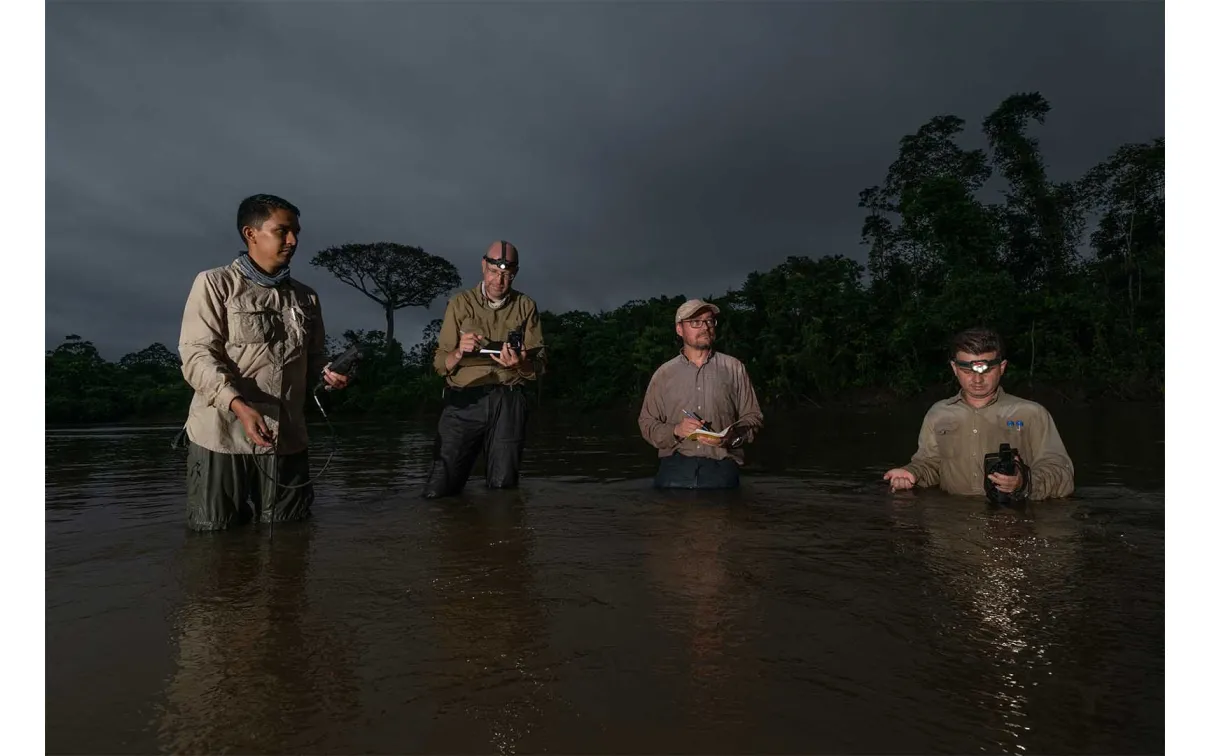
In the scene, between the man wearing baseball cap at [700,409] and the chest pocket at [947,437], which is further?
the man wearing baseball cap at [700,409]

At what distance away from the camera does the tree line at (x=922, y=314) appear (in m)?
24.1

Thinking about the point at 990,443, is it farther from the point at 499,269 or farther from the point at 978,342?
the point at 499,269

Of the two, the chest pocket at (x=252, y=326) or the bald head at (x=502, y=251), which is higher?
the bald head at (x=502, y=251)

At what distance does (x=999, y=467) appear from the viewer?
14.0 ft

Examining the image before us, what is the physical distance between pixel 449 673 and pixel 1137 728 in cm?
171

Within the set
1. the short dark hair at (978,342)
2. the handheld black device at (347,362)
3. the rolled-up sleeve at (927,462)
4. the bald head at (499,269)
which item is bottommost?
the rolled-up sleeve at (927,462)

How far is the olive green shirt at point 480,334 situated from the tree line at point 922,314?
887 inches

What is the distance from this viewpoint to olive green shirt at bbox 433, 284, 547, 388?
5.41m

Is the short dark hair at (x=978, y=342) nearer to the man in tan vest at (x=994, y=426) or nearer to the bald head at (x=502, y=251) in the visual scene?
the man in tan vest at (x=994, y=426)

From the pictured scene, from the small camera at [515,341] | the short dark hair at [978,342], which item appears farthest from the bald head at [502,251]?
the short dark hair at [978,342]

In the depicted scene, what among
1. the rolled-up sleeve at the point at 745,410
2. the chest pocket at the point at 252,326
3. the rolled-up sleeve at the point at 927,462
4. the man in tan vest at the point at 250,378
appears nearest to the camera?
the man in tan vest at the point at 250,378

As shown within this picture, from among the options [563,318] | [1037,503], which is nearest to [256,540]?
[1037,503]

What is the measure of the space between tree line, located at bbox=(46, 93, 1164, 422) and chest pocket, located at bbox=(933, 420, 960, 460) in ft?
71.6

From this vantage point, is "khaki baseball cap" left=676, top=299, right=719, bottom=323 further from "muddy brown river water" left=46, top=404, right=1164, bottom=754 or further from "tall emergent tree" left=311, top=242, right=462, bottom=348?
"tall emergent tree" left=311, top=242, right=462, bottom=348
